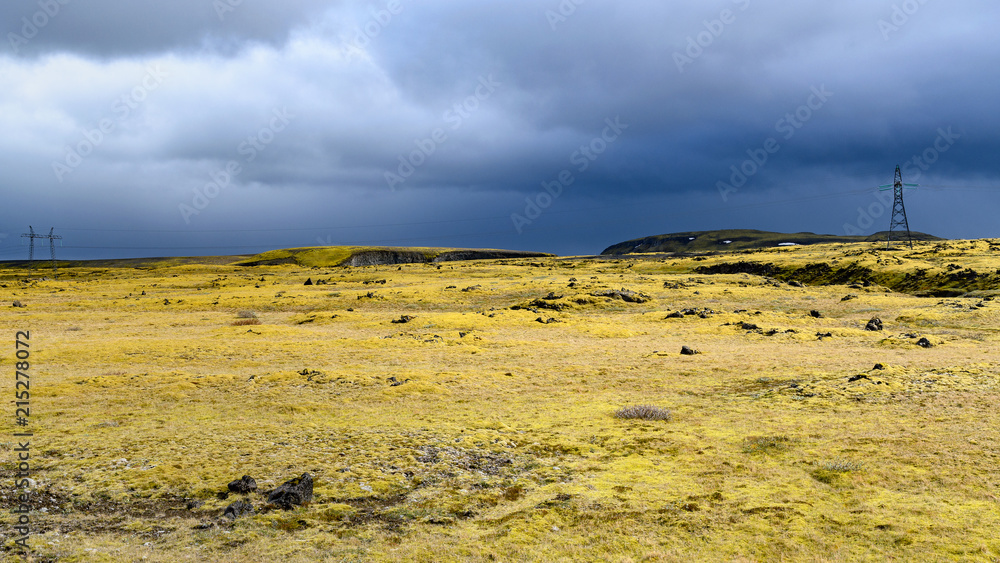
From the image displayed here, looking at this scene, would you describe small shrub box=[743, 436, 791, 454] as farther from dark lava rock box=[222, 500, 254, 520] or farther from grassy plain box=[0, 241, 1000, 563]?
dark lava rock box=[222, 500, 254, 520]

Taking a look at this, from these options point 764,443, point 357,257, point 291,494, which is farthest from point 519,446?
point 357,257

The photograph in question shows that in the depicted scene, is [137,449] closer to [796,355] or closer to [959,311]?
[796,355]

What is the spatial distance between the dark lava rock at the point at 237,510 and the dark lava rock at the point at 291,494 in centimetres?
45

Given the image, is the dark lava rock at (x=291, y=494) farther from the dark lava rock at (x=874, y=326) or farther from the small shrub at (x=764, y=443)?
the dark lava rock at (x=874, y=326)

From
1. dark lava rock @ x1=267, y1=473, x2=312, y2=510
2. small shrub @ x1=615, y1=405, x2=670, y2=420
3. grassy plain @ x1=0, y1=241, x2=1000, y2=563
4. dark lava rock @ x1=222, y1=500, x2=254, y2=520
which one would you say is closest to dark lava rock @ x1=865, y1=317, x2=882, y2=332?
grassy plain @ x1=0, y1=241, x2=1000, y2=563

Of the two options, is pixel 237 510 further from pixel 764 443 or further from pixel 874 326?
pixel 874 326

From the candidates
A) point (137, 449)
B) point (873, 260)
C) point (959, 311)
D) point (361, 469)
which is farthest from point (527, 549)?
point (873, 260)

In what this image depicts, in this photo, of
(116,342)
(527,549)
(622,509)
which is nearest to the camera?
(527,549)

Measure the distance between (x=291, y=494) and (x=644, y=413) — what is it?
1179cm

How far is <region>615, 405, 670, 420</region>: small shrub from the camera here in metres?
19.6

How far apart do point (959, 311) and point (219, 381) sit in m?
53.4

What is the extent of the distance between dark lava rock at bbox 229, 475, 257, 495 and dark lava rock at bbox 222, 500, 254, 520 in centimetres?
87

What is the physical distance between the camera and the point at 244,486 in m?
13.0

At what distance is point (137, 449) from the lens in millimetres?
16172
